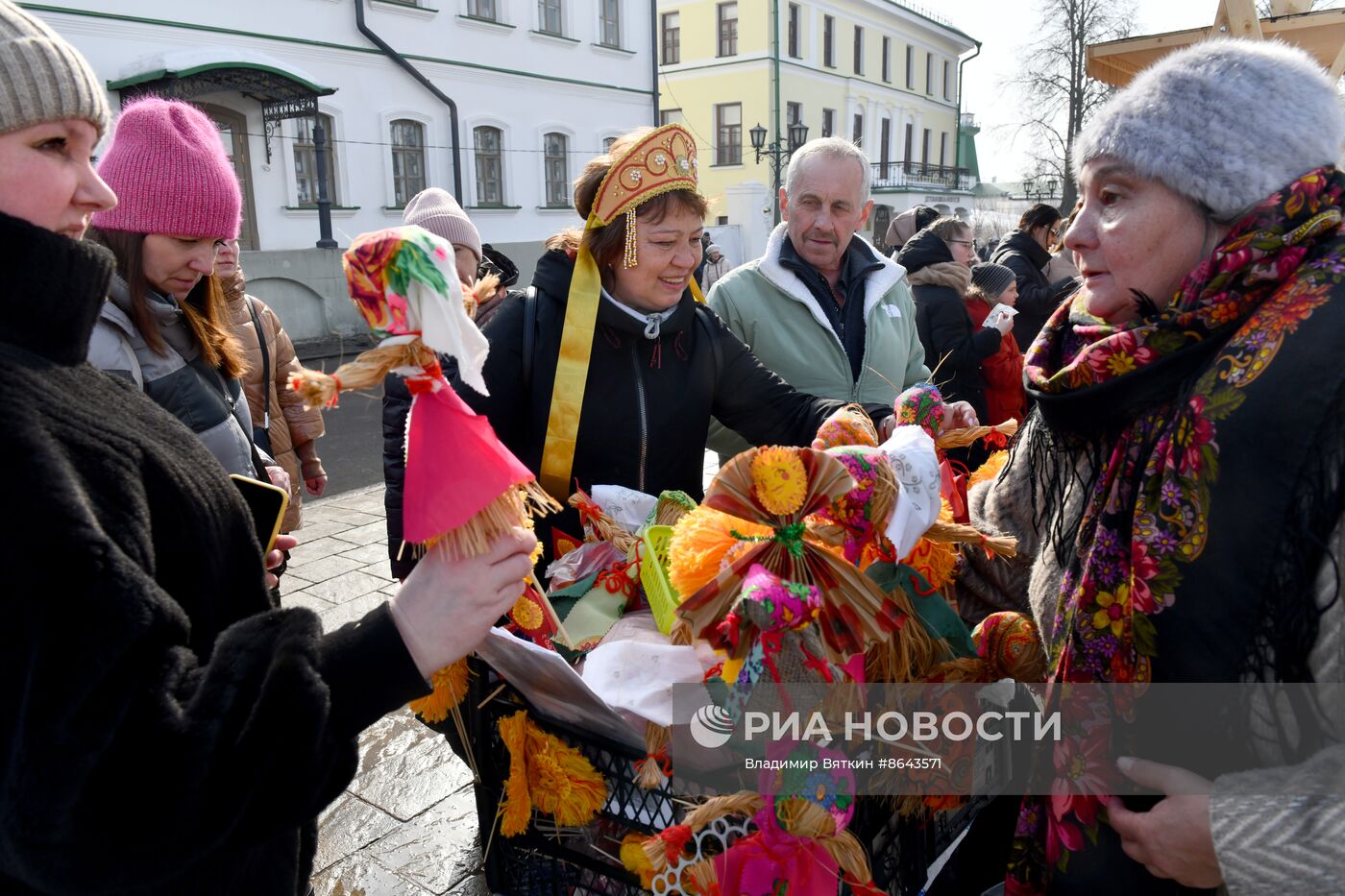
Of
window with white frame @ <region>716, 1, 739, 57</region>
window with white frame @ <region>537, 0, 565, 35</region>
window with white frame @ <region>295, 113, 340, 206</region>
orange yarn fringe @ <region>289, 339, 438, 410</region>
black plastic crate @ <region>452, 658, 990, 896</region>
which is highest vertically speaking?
window with white frame @ <region>716, 1, 739, 57</region>

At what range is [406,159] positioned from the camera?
1598cm

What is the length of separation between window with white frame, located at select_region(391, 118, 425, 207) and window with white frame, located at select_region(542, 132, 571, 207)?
121 inches

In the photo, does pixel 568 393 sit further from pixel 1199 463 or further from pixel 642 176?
pixel 1199 463

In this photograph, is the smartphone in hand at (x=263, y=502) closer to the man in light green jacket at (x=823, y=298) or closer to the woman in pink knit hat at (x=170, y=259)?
the woman in pink knit hat at (x=170, y=259)

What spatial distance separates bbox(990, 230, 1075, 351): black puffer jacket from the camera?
16.7 feet

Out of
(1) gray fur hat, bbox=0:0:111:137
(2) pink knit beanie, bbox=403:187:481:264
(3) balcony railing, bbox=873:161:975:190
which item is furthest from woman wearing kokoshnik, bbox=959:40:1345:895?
(3) balcony railing, bbox=873:161:975:190

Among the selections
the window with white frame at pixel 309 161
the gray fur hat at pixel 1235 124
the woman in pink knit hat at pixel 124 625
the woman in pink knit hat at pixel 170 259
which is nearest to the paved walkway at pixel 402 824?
the woman in pink knit hat at pixel 170 259

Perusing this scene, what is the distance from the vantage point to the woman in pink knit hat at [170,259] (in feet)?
6.84

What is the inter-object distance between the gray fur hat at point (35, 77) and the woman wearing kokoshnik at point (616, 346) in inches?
42.8

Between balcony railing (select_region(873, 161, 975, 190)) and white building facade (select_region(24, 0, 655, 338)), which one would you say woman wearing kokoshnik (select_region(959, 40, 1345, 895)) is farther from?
balcony railing (select_region(873, 161, 975, 190))

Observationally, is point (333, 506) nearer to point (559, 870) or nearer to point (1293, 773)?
point (559, 870)

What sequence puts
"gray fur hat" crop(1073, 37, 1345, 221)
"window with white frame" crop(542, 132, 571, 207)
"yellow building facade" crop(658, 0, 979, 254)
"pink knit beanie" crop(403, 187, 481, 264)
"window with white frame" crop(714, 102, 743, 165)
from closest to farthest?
"gray fur hat" crop(1073, 37, 1345, 221) < "pink knit beanie" crop(403, 187, 481, 264) < "window with white frame" crop(542, 132, 571, 207) < "yellow building facade" crop(658, 0, 979, 254) < "window with white frame" crop(714, 102, 743, 165)

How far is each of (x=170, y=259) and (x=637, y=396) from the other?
48.9 inches

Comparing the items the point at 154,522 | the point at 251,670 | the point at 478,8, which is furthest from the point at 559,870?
the point at 478,8
